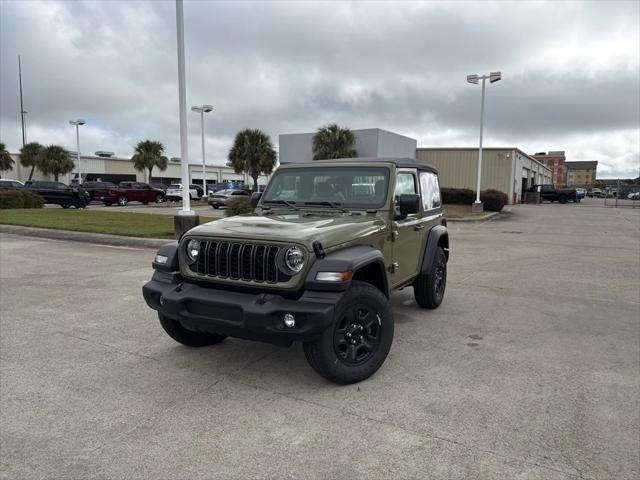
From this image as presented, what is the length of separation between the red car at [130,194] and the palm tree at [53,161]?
1815 cm

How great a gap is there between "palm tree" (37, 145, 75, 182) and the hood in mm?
49178

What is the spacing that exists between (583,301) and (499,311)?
150 centimetres

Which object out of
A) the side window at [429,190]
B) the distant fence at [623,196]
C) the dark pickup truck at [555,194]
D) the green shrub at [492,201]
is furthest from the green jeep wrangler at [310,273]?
the dark pickup truck at [555,194]

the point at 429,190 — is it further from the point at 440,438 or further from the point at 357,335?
the point at 440,438

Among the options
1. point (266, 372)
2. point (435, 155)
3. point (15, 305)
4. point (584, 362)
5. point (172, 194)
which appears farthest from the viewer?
point (435, 155)

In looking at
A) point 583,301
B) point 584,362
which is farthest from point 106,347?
point 583,301

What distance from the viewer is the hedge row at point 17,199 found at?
20203 millimetres

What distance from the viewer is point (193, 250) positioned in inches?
152

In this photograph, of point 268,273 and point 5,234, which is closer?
point 268,273

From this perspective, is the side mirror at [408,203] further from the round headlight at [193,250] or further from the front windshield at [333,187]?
the round headlight at [193,250]

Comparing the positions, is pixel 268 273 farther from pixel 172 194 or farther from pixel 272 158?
pixel 272 158

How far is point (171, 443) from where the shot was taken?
2.89 metres

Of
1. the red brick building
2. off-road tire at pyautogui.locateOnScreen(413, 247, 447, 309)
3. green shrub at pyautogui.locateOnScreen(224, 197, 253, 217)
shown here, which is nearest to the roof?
off-road tire at pyautogui.locateOnScreen(413, 247, 447, 309)

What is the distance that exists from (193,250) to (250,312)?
2.92 ft
